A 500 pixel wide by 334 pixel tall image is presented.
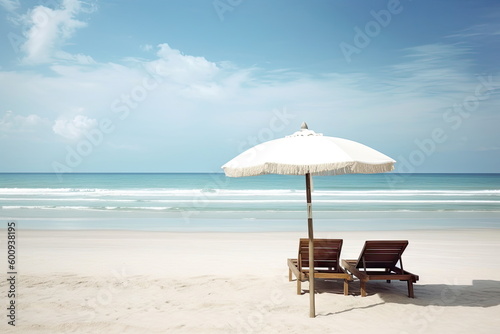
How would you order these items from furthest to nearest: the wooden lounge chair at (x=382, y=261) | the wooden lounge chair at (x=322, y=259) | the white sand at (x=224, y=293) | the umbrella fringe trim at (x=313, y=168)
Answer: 1. the wooden lounge chair at (x=322, y=259)
2. the wooden lounge chair at (x=382, y=261)
3. the white sand at (x=224, y=293)
4. the umbrella fringe trim at (x=313, y=168)

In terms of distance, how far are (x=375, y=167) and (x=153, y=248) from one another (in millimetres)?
7143

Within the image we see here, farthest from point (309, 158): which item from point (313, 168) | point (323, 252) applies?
point (323, 252)

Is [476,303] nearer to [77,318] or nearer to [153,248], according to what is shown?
[77,318]

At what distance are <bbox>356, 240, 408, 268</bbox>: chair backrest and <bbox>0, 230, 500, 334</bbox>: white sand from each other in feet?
1.45

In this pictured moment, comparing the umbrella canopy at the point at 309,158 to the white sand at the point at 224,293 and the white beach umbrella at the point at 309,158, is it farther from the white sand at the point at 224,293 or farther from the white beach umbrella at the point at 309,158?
the white sand at the point at 224,293

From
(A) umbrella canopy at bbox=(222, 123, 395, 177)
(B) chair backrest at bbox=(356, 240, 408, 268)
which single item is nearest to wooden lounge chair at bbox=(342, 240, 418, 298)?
(B) chair backrest at bbox=(356, 240, 408, 268)

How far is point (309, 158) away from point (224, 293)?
111 inches

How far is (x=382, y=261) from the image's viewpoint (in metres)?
6.38

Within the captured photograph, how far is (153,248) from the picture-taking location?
10.3 meters

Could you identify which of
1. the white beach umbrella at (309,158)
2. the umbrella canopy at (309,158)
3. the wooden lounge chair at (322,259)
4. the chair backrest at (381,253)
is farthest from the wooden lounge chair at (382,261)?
the umbrella canopy at (309,158)

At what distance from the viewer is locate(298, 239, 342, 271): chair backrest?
6.27 meters

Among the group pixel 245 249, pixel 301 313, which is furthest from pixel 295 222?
pixel 301 313

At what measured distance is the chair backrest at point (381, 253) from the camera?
611 centimetres

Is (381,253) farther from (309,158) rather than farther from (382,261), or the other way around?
(309,158)
